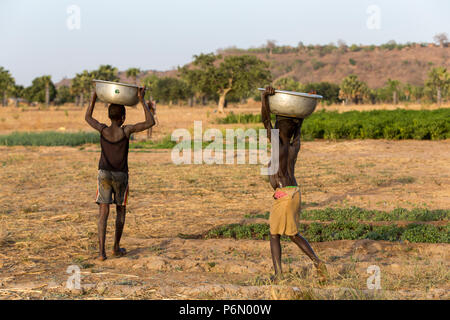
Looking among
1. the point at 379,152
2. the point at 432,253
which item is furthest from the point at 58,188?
the point at 379,152

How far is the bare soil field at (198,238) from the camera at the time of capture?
4.46 metres

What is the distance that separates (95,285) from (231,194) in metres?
5.73

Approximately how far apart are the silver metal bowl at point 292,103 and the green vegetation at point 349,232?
2.66 meters

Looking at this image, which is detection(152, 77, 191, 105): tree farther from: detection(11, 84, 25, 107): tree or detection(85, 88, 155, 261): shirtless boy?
detection(85, 88, 155, 261): shirtless boy

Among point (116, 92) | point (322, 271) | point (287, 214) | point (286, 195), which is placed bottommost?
point (322, 271)

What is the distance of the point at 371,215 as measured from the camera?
801 centimetres

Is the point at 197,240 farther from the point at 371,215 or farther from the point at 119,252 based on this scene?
the point at 371,215

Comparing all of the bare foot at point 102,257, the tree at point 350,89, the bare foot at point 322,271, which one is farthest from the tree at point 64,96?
the bare foot at point 322,271

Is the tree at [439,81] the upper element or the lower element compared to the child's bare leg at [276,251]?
upper

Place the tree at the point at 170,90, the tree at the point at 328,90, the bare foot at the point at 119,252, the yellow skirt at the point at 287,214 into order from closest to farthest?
the yellow skirt at the point at 287,214 < the bare foot at the point at 119,252 < the tree at the point at 328,90 < the tree at the point at 170,90

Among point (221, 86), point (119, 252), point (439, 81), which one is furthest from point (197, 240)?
point (439, 81)

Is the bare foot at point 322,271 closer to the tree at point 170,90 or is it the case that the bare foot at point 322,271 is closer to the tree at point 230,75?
the tree at point 230,75

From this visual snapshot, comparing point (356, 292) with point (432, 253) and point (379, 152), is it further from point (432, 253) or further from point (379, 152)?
point (379, 152)

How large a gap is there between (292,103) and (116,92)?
1782 millimetres
